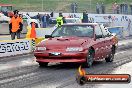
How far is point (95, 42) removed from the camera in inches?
526

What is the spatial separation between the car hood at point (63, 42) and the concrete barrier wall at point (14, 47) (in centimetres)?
504

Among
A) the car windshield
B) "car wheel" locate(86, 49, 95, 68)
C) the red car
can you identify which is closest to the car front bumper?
the red car

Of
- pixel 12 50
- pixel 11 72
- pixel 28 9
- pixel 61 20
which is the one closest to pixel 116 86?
pixel 11 72

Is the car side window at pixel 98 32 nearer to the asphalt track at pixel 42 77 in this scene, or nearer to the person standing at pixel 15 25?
the asphalt track at pixel 42 77

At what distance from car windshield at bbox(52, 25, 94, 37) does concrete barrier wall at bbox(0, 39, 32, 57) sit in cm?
454

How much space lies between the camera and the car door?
44.1 ft

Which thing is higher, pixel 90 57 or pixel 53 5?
pixel 53 5

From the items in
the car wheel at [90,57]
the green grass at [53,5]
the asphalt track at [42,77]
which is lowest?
the asphalt track at [42,77]

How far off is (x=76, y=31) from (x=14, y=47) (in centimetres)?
555

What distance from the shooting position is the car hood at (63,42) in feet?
41.2

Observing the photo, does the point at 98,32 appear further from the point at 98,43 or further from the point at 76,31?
the point at 76,31

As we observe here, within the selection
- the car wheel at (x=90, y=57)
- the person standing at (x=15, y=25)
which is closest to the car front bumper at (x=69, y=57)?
the car wheel at (x=90, y=57)

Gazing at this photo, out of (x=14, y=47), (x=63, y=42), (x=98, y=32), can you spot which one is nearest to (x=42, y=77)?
(x=63, y=42)

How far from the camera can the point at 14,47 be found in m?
18.7
